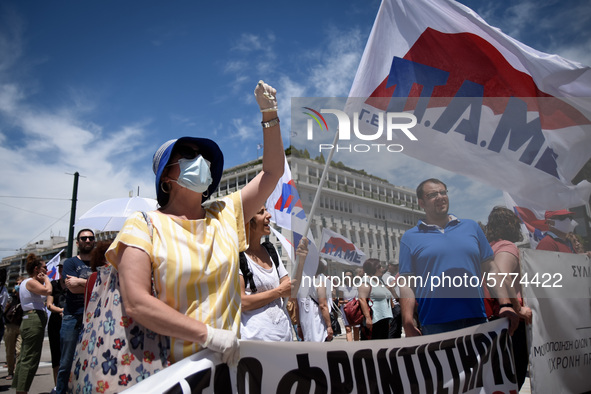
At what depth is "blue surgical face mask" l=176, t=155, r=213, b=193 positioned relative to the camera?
6.85 feet

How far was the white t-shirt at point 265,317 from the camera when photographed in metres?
3.06

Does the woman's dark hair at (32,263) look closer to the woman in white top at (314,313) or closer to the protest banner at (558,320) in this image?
the woman in white top at (314,313)

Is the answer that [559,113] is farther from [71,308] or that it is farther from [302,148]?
[71,308]

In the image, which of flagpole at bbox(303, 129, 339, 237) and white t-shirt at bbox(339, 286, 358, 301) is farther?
white t-shirt at bbox(339, 286, 358, 301)

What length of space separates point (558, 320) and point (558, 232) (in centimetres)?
93

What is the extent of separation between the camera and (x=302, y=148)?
3.72 metres

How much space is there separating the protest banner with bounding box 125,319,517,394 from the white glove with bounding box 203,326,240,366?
6 cm

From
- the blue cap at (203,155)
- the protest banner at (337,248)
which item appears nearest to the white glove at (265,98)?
the blue cap at (203,155)

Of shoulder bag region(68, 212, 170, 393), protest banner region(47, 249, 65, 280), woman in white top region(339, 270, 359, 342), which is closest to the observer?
shoulder bag region(68, 212, 170, 393)

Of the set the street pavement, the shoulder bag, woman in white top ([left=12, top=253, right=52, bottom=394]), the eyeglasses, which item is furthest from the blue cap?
the street pavement

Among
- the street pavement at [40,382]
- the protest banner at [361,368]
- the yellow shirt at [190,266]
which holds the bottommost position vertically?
the street pavement at [40,382]

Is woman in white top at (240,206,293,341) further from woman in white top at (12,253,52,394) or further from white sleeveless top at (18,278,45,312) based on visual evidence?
white sleeveless top at (18,278,45,312)

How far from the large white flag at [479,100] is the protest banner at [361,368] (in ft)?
4.82

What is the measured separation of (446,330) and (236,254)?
205 cm
